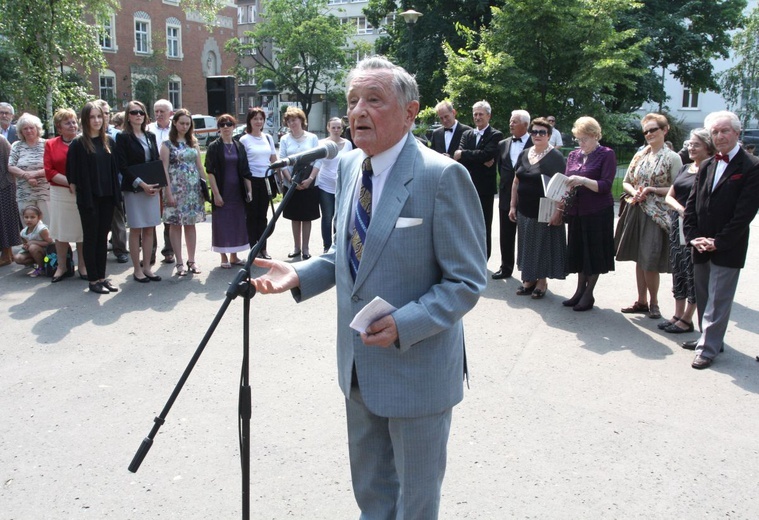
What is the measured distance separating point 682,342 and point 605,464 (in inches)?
106

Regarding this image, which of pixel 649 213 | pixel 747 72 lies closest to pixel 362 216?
pixel 649 213

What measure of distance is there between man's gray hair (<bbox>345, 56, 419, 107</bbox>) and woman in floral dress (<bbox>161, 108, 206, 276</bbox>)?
6360 mm

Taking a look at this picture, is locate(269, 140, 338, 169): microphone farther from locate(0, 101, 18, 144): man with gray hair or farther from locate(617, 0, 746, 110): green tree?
locate(617, 0, 746, 110): green tree

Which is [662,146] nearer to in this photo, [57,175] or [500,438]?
[500,438]

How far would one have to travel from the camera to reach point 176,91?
51.2 meters

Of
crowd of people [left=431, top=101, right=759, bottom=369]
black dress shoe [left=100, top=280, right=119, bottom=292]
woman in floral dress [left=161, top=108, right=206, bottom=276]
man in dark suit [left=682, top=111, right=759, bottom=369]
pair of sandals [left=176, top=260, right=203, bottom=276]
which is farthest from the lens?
pair of sandals [left=176, top=260, right=203, bottom=276]

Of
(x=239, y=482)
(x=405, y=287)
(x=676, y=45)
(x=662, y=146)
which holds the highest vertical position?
(x=676, y=45)

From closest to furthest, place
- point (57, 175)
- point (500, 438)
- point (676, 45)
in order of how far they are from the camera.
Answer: point (500, 438) → point (57, 175) → point (676, 45)

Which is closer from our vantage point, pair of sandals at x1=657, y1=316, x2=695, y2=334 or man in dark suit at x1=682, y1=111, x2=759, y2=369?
man in dark suit at x1=682, y1=111, x2=759, y2=369

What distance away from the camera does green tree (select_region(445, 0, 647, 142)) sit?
1792cm

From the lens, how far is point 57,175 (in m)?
7.77

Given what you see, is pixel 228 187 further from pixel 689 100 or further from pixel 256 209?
pixel 689 100

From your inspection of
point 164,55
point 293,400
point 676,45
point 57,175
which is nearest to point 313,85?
point 164,55

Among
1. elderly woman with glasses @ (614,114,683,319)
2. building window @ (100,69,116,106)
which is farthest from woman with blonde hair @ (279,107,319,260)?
building window @ (100,69,116,106)
